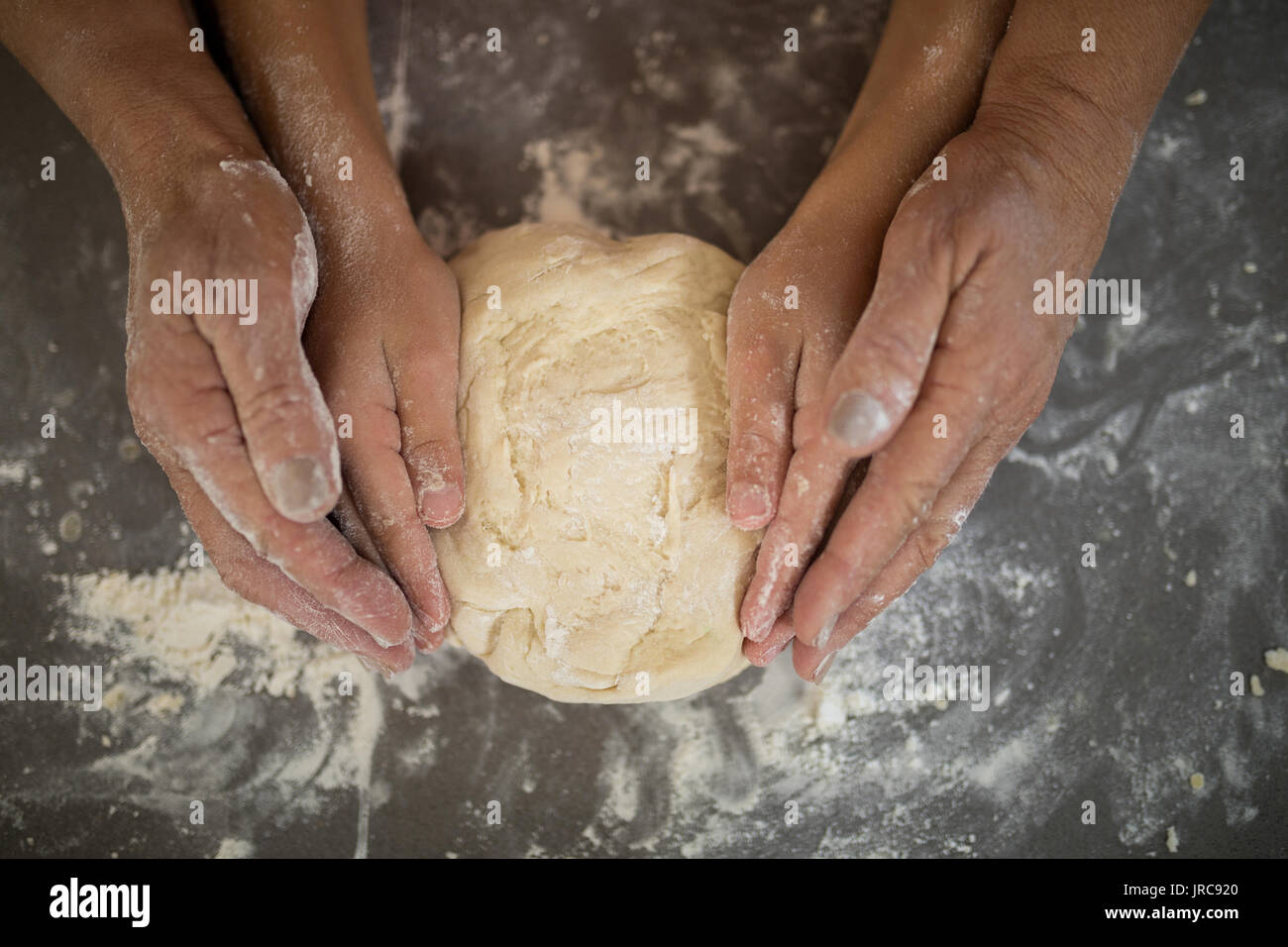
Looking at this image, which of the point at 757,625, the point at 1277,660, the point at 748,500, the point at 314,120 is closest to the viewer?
the point at 748,500

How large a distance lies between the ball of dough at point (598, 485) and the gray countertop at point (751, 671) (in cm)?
52

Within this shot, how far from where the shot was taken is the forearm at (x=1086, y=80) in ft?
5.38

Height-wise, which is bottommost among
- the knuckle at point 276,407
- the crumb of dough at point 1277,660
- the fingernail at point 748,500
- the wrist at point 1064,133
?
the crumb of dough at point 1277,660

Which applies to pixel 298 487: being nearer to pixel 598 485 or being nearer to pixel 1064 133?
pixel 598 485

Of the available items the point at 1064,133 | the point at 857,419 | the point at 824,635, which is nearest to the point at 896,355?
the point at 857,419

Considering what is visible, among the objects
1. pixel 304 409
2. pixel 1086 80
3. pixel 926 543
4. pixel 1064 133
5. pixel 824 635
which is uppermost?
pixel 1086 80

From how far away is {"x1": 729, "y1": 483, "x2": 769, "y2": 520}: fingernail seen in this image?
4.99 feet

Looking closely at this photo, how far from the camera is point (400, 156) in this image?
2.19 m

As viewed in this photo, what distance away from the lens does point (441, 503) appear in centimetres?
157

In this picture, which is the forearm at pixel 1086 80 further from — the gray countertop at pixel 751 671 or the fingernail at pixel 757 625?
the fingernail at pixel 757 625

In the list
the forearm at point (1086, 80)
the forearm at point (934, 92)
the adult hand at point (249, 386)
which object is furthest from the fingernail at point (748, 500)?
the forearm at point (1086, 80)

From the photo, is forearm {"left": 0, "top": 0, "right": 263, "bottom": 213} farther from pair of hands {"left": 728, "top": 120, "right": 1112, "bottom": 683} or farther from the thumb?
the thumb

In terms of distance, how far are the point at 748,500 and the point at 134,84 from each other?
1.54m
